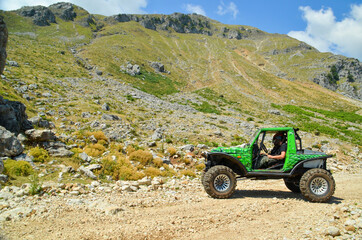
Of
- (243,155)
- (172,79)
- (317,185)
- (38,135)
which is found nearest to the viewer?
(317,185)

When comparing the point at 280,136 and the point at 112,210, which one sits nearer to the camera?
the point at 112,210

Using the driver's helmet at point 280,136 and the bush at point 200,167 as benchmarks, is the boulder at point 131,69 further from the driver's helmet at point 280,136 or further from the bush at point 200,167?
the driver's helmet at point 280,136

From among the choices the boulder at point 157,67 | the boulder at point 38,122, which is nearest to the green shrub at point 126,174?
the boulder at point 38,122

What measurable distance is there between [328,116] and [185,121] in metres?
34.6

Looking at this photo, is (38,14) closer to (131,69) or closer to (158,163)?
(131,69)

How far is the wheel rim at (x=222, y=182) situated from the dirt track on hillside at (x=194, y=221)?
45 centimetres

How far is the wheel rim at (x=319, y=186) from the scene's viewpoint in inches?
269

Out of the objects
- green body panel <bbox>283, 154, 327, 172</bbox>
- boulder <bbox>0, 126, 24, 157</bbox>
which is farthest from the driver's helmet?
boulder <bbox>0, 126, 24, 157</bbox>

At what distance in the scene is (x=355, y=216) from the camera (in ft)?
16.9

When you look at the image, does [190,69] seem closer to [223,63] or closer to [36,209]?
[223,63]

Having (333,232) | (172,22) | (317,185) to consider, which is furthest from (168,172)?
(172,22)

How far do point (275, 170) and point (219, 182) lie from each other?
6.95ft

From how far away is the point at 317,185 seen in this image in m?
6.95

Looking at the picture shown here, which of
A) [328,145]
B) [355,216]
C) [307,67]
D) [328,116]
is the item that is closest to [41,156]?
[355,216]
